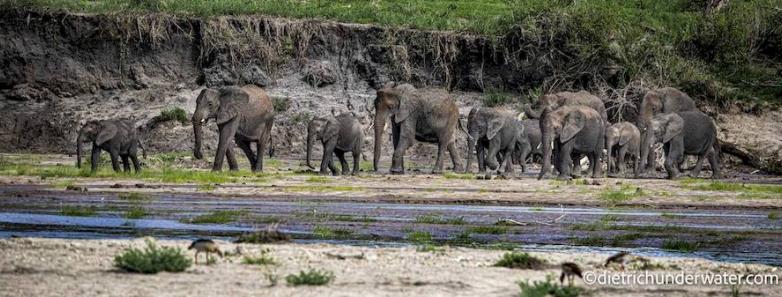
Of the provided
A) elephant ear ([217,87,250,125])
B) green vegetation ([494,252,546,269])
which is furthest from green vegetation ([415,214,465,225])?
elephant ear ([217,87,250,125])

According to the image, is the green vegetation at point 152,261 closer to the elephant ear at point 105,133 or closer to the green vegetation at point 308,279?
the green vegetation at point 308,279

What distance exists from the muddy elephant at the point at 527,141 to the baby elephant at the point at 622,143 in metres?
1.99

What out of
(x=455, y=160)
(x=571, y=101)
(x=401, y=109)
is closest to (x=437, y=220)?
(x=401, y=109)

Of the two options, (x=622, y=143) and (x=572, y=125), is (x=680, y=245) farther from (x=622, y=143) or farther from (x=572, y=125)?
(x=622, y=143)

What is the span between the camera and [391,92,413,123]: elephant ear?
36969 mm

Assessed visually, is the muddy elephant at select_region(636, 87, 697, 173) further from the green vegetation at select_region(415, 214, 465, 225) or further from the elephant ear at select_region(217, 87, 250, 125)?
the green vegetation at select_region(415, 214, 465, 225)

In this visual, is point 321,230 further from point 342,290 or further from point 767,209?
point 767,209

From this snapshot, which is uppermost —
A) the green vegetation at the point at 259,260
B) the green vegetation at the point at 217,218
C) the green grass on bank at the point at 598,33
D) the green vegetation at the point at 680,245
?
the green grass on bank at the point at 598,33

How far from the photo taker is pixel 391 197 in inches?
1082

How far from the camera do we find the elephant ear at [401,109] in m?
37.0

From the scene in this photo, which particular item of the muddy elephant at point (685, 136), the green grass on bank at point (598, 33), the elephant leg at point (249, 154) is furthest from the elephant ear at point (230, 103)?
the green grass on bank at point (598, 33)

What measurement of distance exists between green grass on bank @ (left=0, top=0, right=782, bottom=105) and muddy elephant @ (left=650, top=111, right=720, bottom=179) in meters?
6.58

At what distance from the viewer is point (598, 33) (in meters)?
46.1

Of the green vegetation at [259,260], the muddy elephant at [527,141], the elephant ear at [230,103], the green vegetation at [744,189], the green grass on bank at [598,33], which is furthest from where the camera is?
the green grass on bank at [598,33]
